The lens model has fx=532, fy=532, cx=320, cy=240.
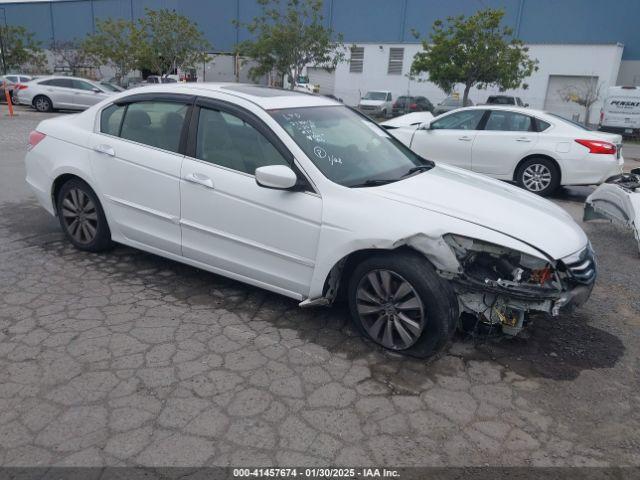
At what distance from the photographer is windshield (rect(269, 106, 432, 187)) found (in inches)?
149

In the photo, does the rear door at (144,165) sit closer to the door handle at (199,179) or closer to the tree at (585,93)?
the door handle at (199,179)

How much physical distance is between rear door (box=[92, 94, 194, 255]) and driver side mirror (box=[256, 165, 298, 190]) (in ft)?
2.91

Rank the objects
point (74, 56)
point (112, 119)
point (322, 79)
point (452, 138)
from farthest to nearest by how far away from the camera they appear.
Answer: point (74, 56) < point (322, 79) < point (452, 138) < point (112, 119)

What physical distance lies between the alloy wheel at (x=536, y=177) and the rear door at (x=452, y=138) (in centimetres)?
96

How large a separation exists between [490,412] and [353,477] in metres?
0.97

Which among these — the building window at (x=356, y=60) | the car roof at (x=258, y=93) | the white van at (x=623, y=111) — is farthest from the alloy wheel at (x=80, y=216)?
the building window at (x=356, y=60)

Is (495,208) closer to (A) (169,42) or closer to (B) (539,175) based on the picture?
(B) (539,175)

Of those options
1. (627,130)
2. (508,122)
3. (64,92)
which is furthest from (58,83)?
(627,130)

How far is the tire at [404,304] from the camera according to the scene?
3301mm

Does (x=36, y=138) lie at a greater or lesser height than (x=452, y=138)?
greater

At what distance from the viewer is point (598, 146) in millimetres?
8430

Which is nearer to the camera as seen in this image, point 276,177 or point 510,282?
point 510,282

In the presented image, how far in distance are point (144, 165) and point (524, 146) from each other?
21.8 ft

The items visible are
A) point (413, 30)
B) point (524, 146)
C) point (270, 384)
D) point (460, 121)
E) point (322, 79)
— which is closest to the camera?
point (270, 384)
